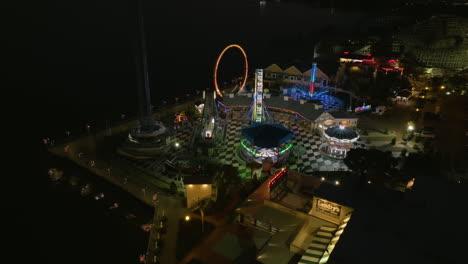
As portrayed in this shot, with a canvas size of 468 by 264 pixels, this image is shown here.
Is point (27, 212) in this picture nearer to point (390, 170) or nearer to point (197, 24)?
point (390, 170)

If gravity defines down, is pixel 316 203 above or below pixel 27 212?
above

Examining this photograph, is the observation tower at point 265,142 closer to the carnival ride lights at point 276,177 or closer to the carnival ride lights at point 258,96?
the carnival ride lights at point 258,96

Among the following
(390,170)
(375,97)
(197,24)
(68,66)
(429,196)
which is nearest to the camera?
(429,196)

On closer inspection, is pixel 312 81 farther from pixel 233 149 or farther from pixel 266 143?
pixel 266 143

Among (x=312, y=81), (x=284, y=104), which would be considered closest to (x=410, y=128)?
(x=284, y=104)

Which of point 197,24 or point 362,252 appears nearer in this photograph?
point 362,252

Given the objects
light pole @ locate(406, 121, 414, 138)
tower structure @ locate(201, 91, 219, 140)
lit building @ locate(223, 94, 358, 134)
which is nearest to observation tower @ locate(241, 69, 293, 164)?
tower structure @ locate(201, 91, 219, 140)

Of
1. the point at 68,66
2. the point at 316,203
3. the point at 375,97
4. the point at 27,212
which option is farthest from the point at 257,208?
the point at 68,66

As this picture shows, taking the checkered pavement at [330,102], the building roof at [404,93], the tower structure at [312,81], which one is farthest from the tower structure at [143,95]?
the building roof at [404,93]
